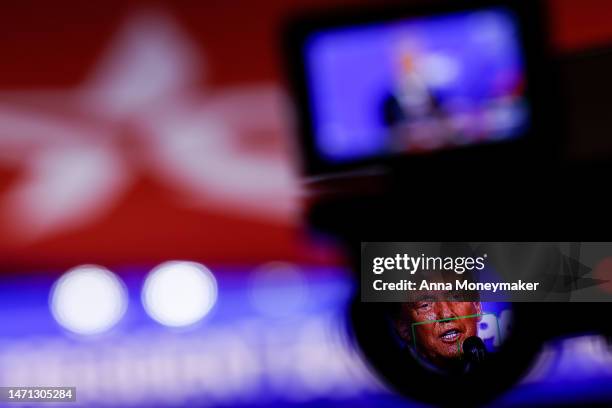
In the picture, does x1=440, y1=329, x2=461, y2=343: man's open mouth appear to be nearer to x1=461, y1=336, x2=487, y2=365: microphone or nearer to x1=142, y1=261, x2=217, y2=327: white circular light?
x1=461, y1=336, x2=487, y2=365: microphone

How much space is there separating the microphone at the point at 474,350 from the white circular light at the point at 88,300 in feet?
5.60

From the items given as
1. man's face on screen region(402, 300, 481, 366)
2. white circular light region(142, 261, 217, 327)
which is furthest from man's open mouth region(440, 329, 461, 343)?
white circular light region(142, 261, 217, 327)

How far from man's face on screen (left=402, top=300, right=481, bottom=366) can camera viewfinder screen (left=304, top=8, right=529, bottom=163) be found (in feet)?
0.59

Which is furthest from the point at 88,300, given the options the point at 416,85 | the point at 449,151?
the point at 449,151

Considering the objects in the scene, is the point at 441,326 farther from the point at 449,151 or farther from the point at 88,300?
the point at 88,300

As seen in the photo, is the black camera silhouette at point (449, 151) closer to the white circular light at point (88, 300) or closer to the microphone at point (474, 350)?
the microphone at point (474, 350)

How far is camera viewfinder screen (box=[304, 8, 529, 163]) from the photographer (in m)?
0.96

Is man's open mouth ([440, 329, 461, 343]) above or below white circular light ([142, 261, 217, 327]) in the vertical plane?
below

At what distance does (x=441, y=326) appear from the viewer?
82 cm

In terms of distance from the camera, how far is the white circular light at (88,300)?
2.30 metres

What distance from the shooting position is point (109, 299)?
238 cm

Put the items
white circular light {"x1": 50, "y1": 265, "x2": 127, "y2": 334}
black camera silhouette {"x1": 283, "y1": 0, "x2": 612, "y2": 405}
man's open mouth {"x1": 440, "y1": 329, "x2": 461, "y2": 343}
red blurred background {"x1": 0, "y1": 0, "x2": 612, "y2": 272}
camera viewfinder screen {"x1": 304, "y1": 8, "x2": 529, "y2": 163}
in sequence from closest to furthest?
black camera silhouette {"x1": 283, "y1": 0, "x2": 612, "y2": 405} < man's open mouth {"x1": 440, "y1": 329, "x2": 461, "y2": 343} < camera viewfinder screen {"x1": 304, "y1": 8, "x2": 529, "y2": 163} < white circular light {"x1": 50, "y1": 265, "x2": 127, "y2": 334} < red blurred background {"x1": 0, "y1": 0, "x2": 612, "y2": 272}

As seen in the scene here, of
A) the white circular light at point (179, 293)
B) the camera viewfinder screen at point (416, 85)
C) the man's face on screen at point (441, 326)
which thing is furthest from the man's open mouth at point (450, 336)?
the white circular light at point (179, 293)

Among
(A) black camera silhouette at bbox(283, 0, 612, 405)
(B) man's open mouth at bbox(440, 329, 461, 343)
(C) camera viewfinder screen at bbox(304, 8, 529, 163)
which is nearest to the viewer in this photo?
(A) black camera silhouette at bbox(283, 0, 612, 405)
